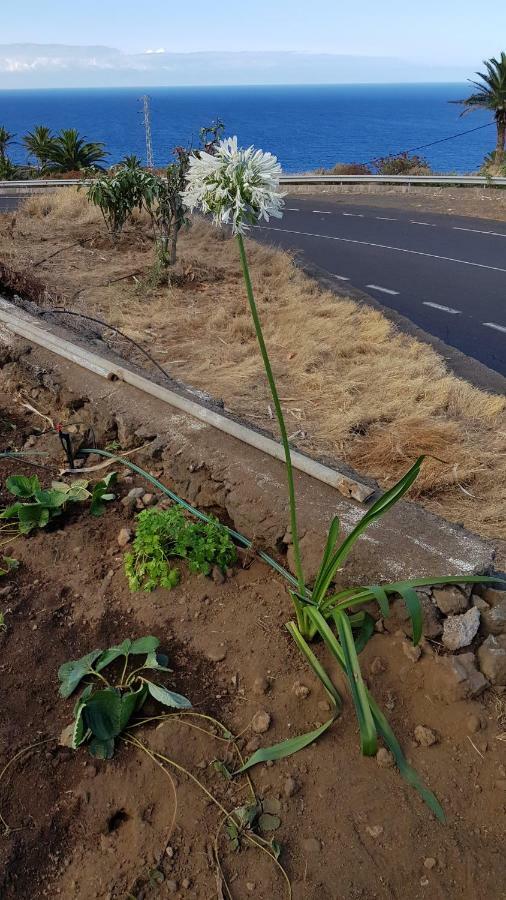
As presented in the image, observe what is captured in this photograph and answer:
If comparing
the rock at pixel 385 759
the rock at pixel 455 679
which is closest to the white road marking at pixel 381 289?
the rock at pixel 455 679

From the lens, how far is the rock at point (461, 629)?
2.90m

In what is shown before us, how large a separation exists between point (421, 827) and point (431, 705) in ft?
1.62

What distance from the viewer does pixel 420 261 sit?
529 inches

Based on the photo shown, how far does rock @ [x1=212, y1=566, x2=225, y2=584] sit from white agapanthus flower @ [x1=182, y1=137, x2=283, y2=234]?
67.3 inches

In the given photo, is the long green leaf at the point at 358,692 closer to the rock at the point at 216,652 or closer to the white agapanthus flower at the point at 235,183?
the rock at the point at 216,652

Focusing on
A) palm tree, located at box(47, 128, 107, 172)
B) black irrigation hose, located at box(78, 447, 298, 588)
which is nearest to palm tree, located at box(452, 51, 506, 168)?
palm tree, located at box(47, 128, 107, 172)

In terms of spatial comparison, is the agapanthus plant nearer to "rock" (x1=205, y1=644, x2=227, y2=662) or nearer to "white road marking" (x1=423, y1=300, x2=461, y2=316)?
"rock" (x1=205, y1=644, x2=227, y2=662)

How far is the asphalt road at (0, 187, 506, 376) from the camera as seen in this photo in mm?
9680

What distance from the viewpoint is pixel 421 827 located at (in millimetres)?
2350

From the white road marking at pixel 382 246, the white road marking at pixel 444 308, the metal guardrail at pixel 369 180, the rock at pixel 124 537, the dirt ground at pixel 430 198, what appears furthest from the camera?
the metal guardrail at pixel 369 180

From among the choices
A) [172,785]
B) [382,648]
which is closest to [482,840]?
[382,648]

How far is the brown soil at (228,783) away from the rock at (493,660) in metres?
0.08

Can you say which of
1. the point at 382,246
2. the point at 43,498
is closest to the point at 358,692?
the point at 43,498

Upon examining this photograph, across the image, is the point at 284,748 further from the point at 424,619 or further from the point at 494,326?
the point at 494,326
